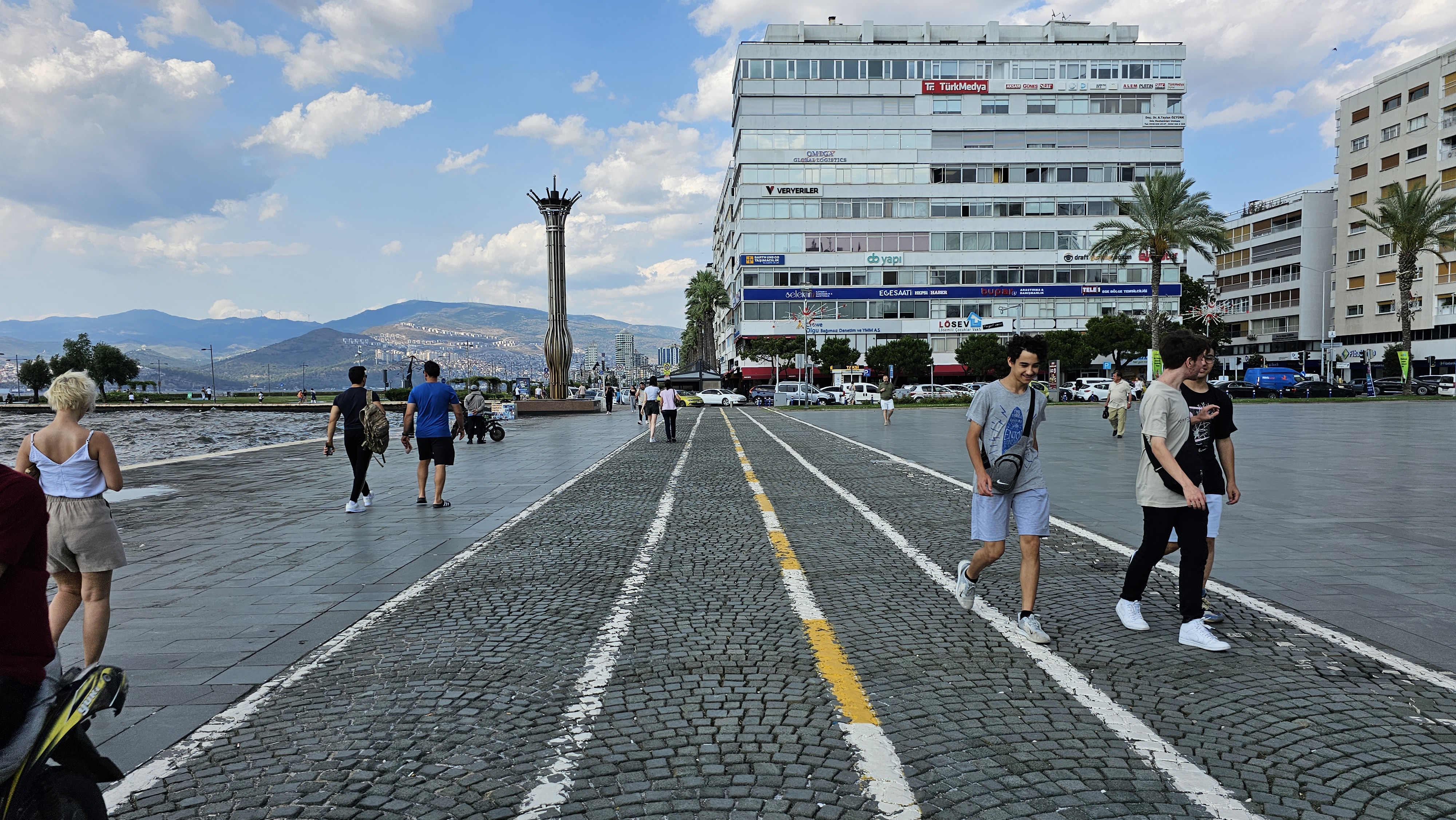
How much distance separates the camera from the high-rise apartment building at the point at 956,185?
7419cm

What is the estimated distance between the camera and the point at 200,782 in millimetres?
3234

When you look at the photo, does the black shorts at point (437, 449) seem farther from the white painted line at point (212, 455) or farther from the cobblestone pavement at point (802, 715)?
the cobblestone pavement at point (802, 715)

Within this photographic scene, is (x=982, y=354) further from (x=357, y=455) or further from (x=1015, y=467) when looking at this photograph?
(x=1015, y=467)

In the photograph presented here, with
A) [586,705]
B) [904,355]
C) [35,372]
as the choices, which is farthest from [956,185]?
[35,372]

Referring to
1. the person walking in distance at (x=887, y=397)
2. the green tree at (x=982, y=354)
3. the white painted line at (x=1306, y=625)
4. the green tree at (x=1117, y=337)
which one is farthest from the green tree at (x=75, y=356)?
the white painted line at (x=1306, y=625)

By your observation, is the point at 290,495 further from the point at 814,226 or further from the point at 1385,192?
the point at 1385,192

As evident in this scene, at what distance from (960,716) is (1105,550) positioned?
4.35 meters

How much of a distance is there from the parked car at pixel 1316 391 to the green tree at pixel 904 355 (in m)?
24.0

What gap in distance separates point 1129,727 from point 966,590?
183cm

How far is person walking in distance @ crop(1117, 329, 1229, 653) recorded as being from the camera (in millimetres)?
4793

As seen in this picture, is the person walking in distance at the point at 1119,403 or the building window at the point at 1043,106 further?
the building window at the point at 1043,106

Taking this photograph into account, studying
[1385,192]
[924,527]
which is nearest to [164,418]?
[924,527]

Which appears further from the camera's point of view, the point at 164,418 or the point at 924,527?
the point at 164,418

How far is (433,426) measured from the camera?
10711 millimetres
